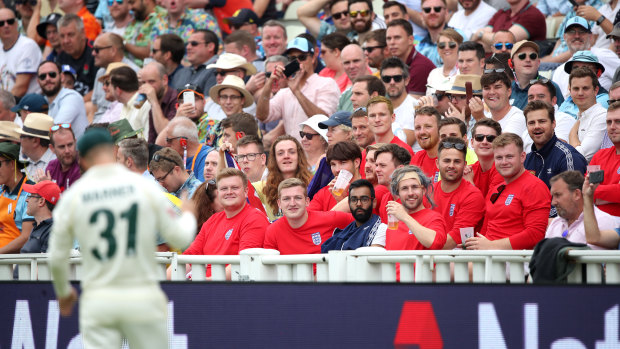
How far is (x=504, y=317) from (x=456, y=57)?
5533 millimetres

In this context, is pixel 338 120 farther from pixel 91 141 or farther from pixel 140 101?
pixel 91 141

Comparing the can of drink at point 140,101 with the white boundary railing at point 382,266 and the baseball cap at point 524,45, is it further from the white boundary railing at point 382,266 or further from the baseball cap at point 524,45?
the white boundary railing at point 382,266

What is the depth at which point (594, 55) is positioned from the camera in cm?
1016

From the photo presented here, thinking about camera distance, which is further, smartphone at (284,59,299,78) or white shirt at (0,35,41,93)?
white shirt at (0,35,41,93)

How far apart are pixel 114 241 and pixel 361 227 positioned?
321cm

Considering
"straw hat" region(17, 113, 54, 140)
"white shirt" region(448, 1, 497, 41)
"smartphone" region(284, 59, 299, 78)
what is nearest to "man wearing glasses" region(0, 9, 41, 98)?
"straw hat" region(17, 113, 54, 140)

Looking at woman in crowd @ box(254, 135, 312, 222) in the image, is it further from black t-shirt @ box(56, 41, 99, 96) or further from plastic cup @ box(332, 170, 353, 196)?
black t-shirt @ box(56, 41, 99, 96)

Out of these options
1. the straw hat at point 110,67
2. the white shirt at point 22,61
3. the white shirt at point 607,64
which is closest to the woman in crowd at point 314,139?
the white shirt at point 607,64

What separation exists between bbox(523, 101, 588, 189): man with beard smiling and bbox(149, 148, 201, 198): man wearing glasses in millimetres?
3403

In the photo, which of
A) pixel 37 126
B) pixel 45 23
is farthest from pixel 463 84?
pixel 45 23

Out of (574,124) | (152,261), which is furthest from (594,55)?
(152,261)

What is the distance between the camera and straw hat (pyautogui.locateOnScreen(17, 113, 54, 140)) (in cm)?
1230

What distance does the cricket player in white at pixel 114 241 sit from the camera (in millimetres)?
5332

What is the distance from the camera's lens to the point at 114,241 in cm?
535
